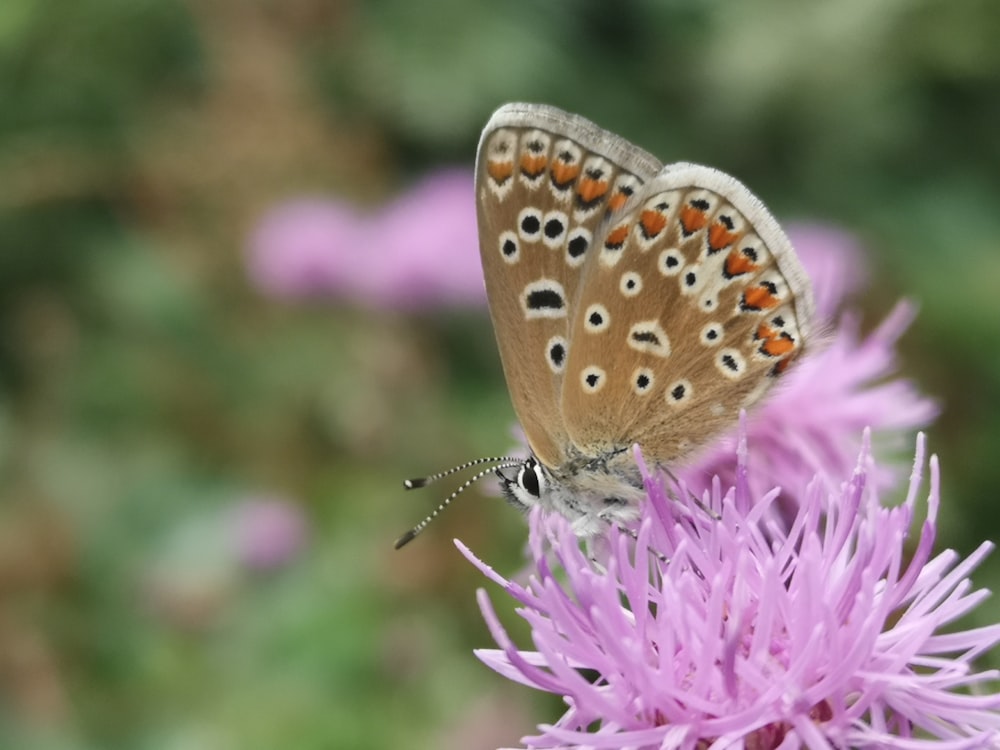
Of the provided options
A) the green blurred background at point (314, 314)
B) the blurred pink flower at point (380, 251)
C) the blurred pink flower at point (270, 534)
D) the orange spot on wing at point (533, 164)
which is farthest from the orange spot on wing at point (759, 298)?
the blurred pink flower at point (380, 251)

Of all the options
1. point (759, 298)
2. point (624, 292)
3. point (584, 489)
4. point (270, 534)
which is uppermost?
point (270, 534)

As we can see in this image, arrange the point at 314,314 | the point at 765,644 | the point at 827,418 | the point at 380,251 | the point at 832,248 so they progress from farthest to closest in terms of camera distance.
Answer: the point at 314,314 → the point at 380,251 → the point at 832,248 → the point at 827,418 → the point at 765,644

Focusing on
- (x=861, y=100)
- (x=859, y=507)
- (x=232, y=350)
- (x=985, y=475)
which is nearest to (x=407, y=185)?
(x=232, y=350)

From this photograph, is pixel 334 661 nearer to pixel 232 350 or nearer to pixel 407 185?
pixel 232 350

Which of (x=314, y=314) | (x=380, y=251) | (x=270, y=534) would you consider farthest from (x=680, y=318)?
(x=314, y=314)

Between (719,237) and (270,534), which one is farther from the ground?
(270,534)

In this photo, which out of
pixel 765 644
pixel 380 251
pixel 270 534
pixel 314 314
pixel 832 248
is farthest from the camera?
pixel 314 314

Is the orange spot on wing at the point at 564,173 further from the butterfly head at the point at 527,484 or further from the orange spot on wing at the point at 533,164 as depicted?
the butterfly head at the point at 527,484

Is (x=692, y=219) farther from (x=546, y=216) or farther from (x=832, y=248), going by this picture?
(x=832, y=248)
